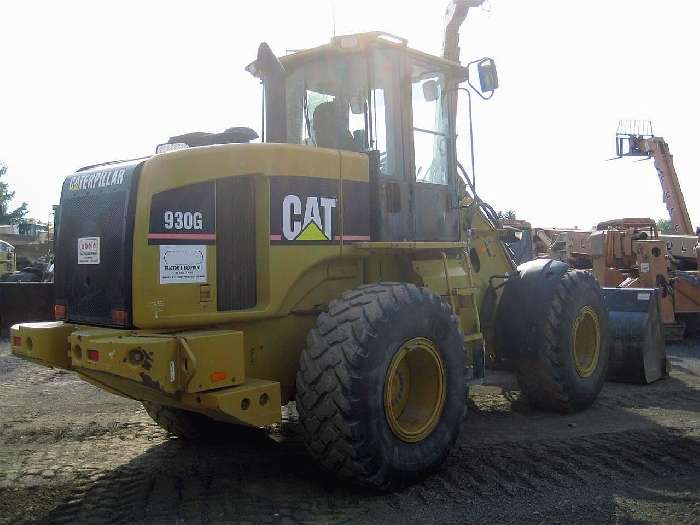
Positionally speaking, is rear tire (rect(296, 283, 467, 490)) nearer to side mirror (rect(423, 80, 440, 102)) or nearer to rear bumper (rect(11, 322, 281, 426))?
rear bumper (rect(11, 322, 281, 426))

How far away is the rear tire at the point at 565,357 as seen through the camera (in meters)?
6.00

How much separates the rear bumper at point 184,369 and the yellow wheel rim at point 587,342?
A: 344cm

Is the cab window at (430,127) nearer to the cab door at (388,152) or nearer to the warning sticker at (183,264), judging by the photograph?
the cab door at (388,152)

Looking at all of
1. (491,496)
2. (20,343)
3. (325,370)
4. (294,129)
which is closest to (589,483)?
(491,496)

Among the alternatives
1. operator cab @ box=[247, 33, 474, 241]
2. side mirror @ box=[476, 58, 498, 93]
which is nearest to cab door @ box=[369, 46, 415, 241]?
operator cab @ box=[247, 33, 474, 241]

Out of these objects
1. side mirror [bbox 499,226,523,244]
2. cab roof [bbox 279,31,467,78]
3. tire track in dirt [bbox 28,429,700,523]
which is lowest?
tire track in dirt [bbox 28,429,700,523]

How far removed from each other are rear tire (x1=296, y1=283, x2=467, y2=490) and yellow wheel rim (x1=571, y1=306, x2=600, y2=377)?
222 cm

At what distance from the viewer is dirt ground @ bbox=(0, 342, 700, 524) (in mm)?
3973

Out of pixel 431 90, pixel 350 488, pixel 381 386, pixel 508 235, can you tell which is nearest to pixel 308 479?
pixel 350 488

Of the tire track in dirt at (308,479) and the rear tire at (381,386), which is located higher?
the rear tire at (381,386)

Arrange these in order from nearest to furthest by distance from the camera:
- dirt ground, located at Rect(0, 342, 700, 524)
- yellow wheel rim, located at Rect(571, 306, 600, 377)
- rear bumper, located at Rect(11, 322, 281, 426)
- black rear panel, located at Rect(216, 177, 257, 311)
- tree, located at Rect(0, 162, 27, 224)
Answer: rear bumper, located at Rect(11, 322, 281, 426), dirt ground, located at Rect(0, 342, 700, 524), black rear panel, located at Rect(216, 177, 257, 311), yellow wheel rim, located at Rect(571, 306, 600, 377), tree, located at Rect(0, 162, 27, 224)

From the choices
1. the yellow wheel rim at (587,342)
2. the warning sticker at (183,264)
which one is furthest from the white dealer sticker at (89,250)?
the yellow wheel rim at (587,342)

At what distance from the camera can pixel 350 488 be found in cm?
426

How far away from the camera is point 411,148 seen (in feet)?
17.6
